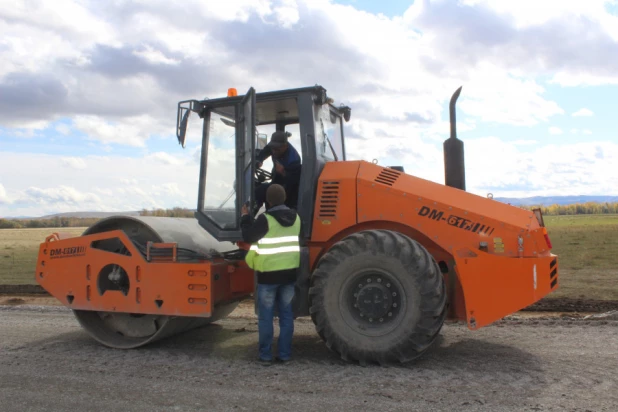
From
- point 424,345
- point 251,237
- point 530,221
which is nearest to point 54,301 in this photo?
point 251,237

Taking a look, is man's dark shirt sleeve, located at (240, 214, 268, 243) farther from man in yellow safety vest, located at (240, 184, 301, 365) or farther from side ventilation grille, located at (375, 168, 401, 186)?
side ventilation grille, located at (375, 168, 401, 186)

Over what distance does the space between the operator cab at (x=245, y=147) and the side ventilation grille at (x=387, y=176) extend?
26.8 inches

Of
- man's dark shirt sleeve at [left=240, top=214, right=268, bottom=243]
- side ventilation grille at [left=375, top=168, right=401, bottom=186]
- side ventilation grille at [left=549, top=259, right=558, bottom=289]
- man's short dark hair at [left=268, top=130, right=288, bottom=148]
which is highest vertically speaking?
man's short dark hair at [left=268, top=130, right=288, bottom=148]

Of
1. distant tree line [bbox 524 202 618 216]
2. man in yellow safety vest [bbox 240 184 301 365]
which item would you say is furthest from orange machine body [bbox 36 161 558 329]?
distant tree line [bbox 524 202 618 216]

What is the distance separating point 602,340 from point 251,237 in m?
4.11

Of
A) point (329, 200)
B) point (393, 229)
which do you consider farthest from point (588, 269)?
point (329, 200)

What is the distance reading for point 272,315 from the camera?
5684 mm

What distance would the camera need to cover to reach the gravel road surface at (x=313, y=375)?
176 inches

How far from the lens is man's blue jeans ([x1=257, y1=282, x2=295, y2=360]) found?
18.5 ft

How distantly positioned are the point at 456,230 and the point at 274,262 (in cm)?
187

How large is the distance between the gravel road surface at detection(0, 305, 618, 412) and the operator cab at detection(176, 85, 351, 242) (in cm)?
145

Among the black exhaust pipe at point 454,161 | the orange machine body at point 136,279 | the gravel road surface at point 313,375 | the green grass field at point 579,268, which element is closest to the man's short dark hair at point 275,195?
the orange machine body at point 136,279

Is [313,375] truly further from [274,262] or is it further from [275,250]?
[275,250]

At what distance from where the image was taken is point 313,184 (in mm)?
6062
